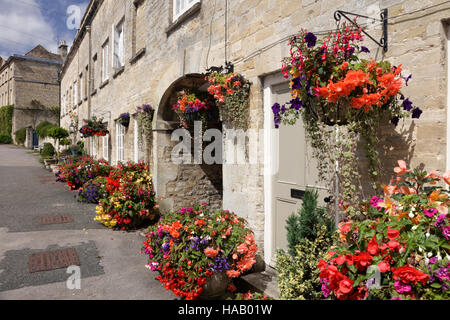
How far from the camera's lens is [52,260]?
4.77 m

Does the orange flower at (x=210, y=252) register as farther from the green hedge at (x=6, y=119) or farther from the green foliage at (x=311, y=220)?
the green hedge at (x=6, y=119)

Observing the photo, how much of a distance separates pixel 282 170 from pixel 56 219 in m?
5.53

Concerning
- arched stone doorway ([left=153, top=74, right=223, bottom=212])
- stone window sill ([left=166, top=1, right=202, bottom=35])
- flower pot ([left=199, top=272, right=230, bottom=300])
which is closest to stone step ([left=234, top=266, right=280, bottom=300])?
flower pot ([left=199, top=272, right=230, bottom=300])

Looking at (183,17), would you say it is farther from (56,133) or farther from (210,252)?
(56,133)

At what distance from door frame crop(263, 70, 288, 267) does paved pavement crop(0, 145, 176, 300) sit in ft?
4.71

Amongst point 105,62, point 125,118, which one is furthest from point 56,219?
point 105,62

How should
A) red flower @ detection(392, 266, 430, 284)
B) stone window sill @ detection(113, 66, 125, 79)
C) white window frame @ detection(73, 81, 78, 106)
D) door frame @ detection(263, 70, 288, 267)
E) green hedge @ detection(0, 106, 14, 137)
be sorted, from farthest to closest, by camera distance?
green hedge @ detection(0, 106, 14, 137)
white window frame @ detection(73, 81, 78, 106)
stone window sill @ detection(113, 66, 125, 79)
door frame @ detection(263, 70, 288, 267)
red flower @ detection(392, 266, 430, 284)

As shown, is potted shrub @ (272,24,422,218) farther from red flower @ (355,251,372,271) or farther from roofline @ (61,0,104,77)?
roofline @ (61,0,104,77)

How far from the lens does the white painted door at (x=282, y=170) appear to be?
12.5 ft

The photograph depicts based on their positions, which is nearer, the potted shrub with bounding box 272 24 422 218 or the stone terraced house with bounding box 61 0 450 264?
the potted shrub with bounding box 272 24 422 218

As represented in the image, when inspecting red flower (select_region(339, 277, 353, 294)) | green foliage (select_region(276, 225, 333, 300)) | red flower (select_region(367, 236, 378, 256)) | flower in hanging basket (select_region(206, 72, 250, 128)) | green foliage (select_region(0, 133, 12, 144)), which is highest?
green foliage (select_region(0, 133, 12, 144))

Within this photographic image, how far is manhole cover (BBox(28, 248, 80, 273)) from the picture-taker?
4508 millimetres

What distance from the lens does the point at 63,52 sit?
105 ft

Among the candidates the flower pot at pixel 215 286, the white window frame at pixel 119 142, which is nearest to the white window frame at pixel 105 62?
the white window frame at pixel 119 142
